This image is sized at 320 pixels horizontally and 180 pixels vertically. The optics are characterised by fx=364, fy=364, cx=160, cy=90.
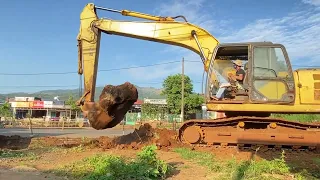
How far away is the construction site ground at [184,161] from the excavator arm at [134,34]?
228 cm

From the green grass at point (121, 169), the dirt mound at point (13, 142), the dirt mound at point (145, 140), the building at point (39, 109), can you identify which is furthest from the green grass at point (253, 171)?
the building at point (39, 109)

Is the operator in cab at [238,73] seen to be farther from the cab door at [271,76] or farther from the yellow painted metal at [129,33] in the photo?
the yellow painted metal at [129,33]

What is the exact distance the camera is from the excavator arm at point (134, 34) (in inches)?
449

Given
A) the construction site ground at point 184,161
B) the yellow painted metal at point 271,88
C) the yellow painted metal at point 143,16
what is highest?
the yellow painted metal at point 143,16

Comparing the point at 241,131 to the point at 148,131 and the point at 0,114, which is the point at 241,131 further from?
the point at 0,114

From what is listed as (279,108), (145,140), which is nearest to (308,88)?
(279,108)

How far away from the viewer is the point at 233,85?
10.4m

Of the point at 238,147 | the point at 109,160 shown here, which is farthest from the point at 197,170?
the point at 238,147

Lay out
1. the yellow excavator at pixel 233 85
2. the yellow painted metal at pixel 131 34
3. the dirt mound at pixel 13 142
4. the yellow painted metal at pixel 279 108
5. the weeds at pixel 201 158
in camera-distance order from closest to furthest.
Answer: the weeds at pixel 201 158
the yellow painted metal at pixel 279 108
the yellow excavator at pixel 233 85
the yellow painted metal at pixel 131 34
the dirt mound at pixel 13 142

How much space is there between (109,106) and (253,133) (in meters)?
4.23

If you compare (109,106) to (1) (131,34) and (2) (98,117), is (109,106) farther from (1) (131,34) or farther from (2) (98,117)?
(1) (131,34)

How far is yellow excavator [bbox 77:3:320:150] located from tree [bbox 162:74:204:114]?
1950 inches

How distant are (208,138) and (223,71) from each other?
2056 mm

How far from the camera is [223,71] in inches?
421
